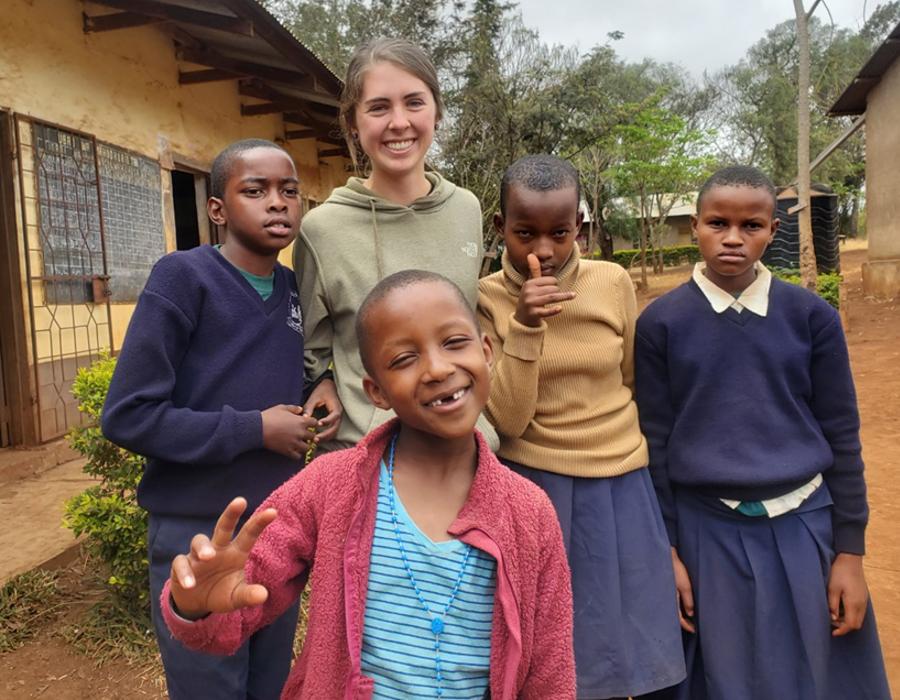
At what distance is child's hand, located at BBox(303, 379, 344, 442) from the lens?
169cm

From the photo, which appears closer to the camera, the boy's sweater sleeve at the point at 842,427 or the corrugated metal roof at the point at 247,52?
the boy's sweater sleeve at the point at 842,427

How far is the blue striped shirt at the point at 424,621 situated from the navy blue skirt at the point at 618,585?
477 millimetres

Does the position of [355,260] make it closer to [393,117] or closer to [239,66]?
[393,117]

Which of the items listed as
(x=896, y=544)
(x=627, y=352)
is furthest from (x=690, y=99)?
(x=627, y=352)

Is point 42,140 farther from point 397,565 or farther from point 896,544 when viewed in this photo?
point 896,544

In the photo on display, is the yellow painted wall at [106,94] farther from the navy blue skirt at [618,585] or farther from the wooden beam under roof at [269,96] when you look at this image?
the navy blue skirt at [618,585]

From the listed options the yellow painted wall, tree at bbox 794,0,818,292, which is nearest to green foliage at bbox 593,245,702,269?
tree at bbox 794,0,818,292

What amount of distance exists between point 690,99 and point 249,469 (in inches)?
1494

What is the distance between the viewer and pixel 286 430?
5.26 ft

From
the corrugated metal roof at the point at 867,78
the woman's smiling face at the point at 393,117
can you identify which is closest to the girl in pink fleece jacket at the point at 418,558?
the woman's smiling face at the point at 393,117

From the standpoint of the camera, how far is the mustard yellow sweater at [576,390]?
168 cm

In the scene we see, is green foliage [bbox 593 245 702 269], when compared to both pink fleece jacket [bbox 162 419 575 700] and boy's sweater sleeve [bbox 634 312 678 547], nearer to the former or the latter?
boy's sweater sleeve [bbox 634 312 678 547]

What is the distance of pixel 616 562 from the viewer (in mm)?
1657

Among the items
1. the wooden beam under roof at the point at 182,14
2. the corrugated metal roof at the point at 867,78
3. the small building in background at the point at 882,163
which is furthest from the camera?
the small building in background at the point at 882,163
